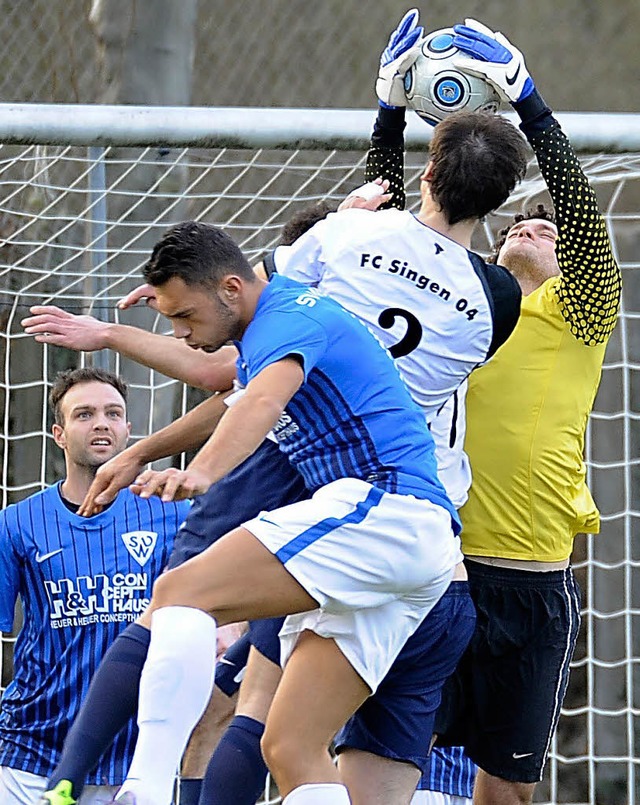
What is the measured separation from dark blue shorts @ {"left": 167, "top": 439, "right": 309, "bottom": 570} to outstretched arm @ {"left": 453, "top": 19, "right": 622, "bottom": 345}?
957 mm

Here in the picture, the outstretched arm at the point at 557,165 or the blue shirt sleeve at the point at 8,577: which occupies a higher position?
the outstretched arm at the point at 557,165

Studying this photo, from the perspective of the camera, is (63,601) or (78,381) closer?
(63,601)

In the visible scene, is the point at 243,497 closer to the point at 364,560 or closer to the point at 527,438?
the point at 364,560

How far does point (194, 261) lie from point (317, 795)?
117cm

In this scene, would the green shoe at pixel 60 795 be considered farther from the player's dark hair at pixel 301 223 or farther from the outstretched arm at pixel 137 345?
the player's dark hair at pixel 301 223

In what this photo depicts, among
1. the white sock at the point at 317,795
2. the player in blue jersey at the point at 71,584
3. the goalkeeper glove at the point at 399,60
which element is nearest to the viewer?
the white sock at the point at 317,795

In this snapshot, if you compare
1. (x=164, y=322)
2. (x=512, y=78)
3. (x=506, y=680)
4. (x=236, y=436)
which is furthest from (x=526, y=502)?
(x=164, y=322)

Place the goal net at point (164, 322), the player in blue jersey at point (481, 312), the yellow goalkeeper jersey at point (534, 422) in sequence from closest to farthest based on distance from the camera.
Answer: the player in blue jersey at point (481, 312) < the yellow goalkeeper jersey at point (534, 422) < the goal net at point (164, 322)

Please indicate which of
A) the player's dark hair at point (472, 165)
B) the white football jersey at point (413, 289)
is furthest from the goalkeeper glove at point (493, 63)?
the white football jersey at point (413, 289)

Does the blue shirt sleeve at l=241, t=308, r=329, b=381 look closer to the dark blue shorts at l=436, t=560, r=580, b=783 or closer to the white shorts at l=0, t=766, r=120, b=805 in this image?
the dark blue shorts at l=436, t=560, r=580, b=783

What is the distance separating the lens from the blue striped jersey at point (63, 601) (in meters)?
4.69

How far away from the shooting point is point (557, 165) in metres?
4.04

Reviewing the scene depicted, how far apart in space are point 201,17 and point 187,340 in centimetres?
440

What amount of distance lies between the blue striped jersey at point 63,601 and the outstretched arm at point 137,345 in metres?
0.98
